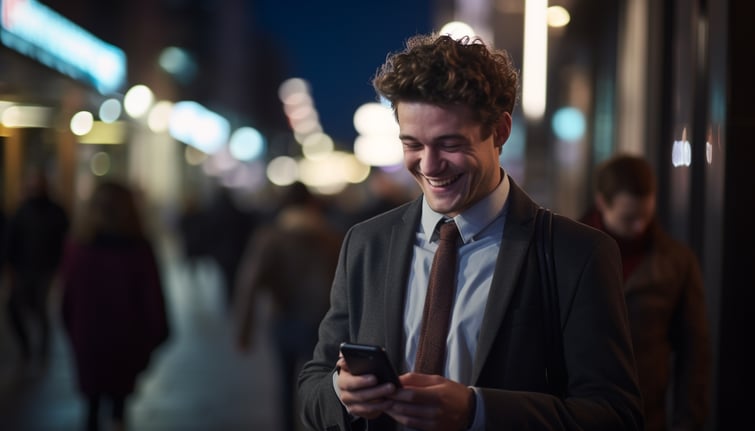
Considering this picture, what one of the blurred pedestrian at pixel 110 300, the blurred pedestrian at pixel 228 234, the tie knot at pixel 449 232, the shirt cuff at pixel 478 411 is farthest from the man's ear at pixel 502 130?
the blurred pedestrian at pixel 228 234

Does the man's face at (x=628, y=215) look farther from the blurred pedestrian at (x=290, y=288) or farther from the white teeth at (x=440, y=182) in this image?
the blurred pedestrian at (x=290, y=288)

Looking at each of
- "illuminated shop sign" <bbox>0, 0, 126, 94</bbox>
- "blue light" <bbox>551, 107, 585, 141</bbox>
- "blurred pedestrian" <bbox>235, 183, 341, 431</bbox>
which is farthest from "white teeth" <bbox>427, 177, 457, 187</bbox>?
"blue light" <bbox>551, 107, 585, 141</bbox>

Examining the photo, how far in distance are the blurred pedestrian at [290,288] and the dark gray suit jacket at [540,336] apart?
5.44m

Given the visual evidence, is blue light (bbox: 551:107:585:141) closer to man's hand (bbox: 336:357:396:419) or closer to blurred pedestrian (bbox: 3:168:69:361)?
blurred pedestrian (bbox: 3:168:69:361)

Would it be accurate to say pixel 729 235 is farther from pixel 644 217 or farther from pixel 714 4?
pixel 714 4

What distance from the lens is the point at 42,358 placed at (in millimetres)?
11695

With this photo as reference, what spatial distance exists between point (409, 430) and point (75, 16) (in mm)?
19465

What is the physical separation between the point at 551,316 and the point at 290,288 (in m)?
5.77

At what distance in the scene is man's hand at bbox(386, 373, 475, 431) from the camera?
2443mm

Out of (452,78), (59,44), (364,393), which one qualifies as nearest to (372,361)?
(364,393)

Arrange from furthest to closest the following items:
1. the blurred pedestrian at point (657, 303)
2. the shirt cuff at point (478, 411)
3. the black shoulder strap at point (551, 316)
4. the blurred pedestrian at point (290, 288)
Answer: the blurred pedestrian at point (290, 288) → the blurred pedestrian at point (657, 303) → the black shoulder strap at point (551, 316) → the shirt cuff at point (478, 411)

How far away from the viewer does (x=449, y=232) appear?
9.17 feet

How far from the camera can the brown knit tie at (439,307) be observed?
269cm

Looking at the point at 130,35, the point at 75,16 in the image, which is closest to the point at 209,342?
the point at 75,16
